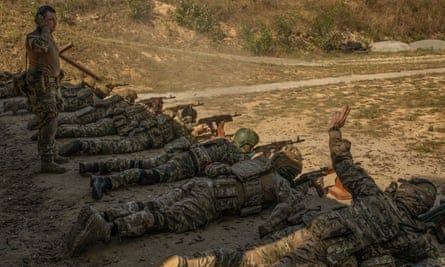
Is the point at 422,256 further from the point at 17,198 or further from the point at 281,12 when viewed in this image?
the point at 281,12

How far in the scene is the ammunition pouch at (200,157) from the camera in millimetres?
6164

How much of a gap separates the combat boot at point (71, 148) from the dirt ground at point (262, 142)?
19 cm

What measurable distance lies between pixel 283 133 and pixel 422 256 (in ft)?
20.2

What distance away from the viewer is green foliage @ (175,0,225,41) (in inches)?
1056

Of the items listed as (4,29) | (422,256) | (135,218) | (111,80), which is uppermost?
(4,29)

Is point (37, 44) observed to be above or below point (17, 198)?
above

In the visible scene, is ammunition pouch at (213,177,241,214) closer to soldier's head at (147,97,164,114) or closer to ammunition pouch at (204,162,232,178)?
ammunition pouch at (204,162,232,178)

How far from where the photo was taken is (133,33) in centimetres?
2484

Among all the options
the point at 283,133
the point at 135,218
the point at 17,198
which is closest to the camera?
the point at 135,218

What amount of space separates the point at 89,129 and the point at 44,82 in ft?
9.07

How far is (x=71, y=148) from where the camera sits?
7797 millimetres

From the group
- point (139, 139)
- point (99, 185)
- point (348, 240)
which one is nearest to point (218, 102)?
point (139, 139)

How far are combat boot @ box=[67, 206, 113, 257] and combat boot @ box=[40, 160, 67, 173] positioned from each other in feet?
9.26

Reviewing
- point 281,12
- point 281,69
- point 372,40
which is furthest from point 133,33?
point 372,40
